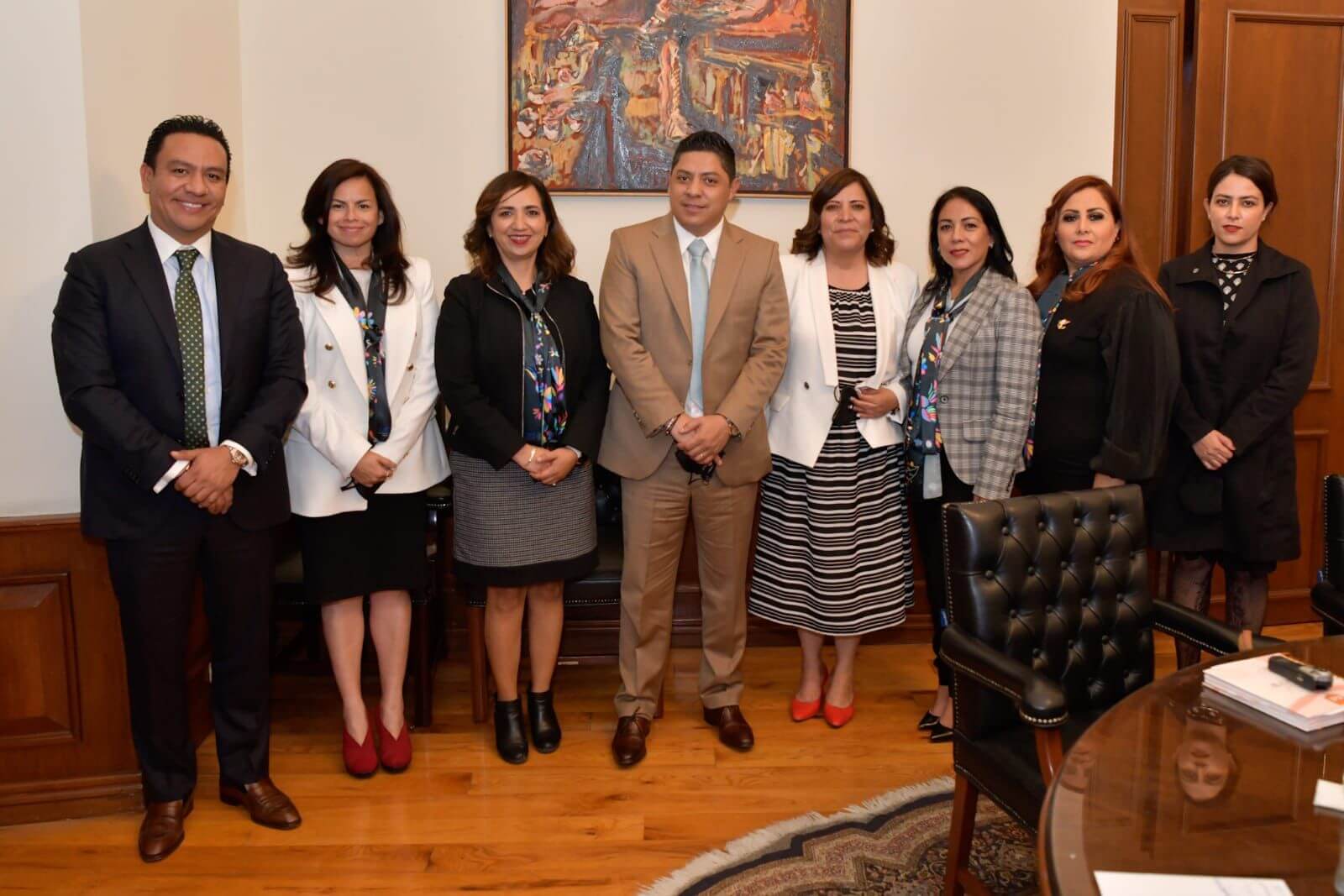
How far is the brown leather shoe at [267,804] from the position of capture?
8.64 ft

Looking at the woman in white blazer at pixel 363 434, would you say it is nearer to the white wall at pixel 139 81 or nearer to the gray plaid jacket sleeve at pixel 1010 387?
the white wall at pixel 139 81

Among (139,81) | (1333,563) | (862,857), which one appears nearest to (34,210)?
(139,81)

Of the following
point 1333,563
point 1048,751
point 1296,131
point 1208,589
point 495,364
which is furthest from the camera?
point 1296,131

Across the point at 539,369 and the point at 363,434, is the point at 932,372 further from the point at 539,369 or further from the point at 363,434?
the point at 363,434

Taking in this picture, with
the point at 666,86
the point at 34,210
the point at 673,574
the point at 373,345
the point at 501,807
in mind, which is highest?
the point at 666,86

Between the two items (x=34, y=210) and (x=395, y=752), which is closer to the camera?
(x=34, y=210)

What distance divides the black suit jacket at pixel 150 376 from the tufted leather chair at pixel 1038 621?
1606 millimetres

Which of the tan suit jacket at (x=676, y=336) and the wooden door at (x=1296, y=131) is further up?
the wooden door at (x=1296, y=131)

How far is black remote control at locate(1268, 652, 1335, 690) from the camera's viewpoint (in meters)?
1.54

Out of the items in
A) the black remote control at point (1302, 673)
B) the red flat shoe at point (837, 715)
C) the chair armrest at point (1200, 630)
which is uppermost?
the black remote control at point (1302, 673)

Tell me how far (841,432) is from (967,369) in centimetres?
39

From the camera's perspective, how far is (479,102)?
375 centimetres

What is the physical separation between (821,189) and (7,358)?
2.18 meters

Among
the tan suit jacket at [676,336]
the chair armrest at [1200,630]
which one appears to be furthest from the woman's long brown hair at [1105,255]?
the chair armrest at [1200,630]
